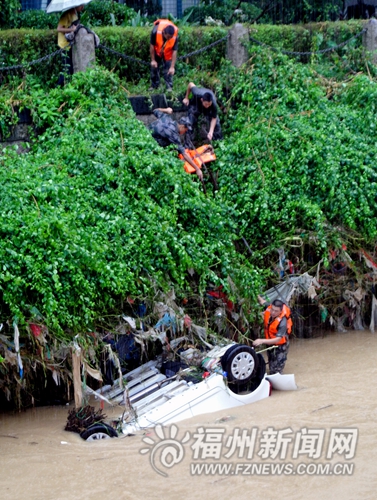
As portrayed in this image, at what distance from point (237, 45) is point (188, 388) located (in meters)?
6.66

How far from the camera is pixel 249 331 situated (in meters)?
11.3

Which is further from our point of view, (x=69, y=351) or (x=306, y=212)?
(x=306, y=212)

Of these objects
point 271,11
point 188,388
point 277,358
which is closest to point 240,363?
point 188,388

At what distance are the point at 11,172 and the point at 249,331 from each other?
396cm

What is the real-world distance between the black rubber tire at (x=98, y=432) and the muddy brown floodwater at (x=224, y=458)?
0.08m

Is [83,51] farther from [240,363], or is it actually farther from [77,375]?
[240,363]

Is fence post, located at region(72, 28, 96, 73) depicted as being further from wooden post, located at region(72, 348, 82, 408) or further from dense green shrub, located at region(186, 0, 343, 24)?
wooden post, located at region(72, 348, 82, 408)

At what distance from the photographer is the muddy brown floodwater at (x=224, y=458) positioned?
309 inches

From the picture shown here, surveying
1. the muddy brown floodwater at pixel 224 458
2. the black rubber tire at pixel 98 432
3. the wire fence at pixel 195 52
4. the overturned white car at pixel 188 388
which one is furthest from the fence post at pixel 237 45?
the black rubber tire at pixel 98 432

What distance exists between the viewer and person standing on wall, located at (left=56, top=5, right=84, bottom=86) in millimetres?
→ 12414

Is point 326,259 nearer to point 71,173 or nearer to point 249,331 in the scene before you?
point 249,331

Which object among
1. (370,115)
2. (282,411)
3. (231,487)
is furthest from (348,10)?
(231,487)

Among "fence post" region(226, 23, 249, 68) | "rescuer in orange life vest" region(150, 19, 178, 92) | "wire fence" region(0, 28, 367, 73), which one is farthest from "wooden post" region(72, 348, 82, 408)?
"fence post" region(226, 23, 249, 68)

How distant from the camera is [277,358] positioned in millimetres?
10844
